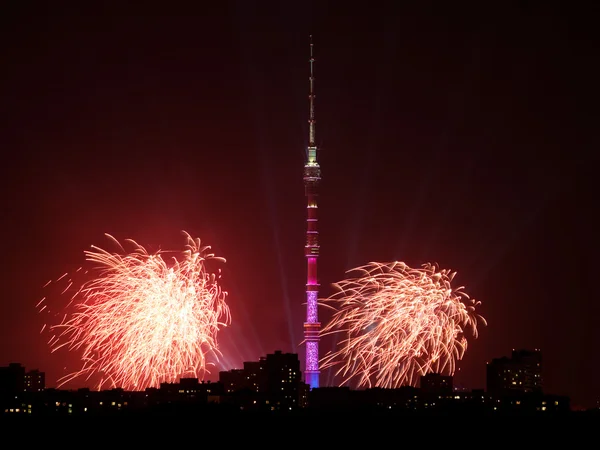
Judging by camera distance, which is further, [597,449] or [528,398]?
[528,398]

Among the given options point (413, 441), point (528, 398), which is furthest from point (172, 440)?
point (528, 398)

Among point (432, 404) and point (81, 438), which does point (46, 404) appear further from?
point (432, 404)

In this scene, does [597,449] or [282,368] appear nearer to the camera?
[597,449]

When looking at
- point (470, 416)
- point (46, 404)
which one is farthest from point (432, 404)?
point (46, 404)

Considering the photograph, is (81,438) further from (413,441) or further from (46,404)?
(413,441)

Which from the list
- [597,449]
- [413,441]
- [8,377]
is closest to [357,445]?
[413,441]

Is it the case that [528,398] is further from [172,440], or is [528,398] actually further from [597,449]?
[172,440]

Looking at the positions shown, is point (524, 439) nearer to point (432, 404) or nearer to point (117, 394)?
point (432, 404)

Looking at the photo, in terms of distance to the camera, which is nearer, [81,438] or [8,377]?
[81,438]
